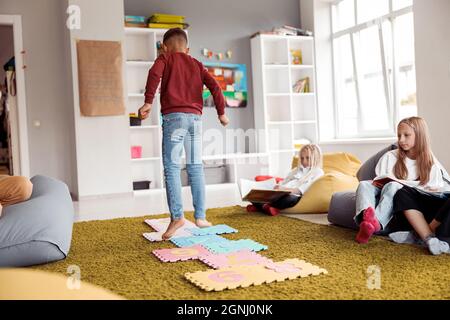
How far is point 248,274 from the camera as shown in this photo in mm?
1903

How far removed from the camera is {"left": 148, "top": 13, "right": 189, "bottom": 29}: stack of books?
5.79m

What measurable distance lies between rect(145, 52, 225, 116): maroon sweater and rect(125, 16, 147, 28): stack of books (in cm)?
314

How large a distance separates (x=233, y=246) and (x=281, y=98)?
14.5 feet

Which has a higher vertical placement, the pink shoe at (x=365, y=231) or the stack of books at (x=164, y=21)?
the stack of books at (x=164, y=21)

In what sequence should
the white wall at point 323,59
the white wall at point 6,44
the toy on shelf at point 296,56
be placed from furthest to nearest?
the white wall at point 6,44 < the toy on shelf at point 296,56 < the white wall at point 323,59

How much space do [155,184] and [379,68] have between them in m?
3.02

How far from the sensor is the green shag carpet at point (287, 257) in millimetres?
1684

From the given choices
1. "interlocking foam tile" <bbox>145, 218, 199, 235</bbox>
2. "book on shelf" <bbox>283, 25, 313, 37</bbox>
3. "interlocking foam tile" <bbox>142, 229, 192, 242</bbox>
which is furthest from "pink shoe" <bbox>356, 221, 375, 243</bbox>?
"book on shelf" <bbox>283, 25, 313, 37</bbox>

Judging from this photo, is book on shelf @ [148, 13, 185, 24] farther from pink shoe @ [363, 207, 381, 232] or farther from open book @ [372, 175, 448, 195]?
pink shoe @ [363, 207, 381, 232]

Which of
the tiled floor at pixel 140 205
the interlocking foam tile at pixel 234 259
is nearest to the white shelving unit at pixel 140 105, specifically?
the tiled floor at pixel 140 205

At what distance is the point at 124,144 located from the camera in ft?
17.9

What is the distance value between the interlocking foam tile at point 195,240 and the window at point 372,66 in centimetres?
356

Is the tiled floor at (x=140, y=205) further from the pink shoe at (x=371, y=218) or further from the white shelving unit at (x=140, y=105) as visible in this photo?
the pink shoe at (x=371, y=218)
